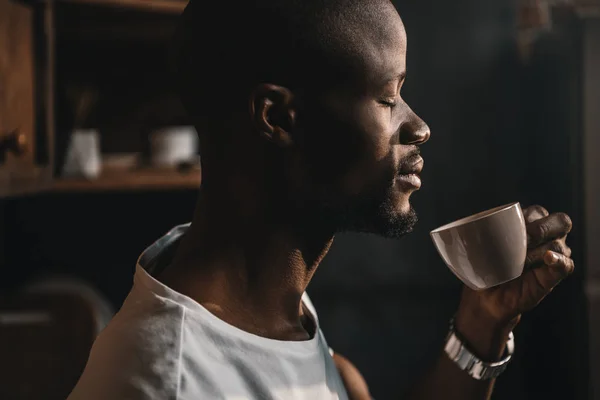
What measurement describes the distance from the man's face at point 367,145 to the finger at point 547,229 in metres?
0.19

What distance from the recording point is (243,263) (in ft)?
2.48

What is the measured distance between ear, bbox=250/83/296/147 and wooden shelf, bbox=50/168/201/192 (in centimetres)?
119

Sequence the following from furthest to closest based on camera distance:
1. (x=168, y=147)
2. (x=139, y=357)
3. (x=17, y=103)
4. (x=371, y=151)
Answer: (x=168, y=147) → (x=17, y=103) → (x=371, y=151) → (x=139, y=357)

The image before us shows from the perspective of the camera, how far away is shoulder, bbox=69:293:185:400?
632mm

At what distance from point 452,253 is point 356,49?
0.26 m

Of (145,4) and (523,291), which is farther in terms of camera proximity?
(145,4)

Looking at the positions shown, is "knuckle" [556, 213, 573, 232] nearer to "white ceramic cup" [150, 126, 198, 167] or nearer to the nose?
the nose

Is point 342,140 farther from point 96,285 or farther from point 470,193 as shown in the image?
point 470,193

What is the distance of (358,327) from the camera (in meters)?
2.66

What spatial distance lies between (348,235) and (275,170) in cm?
189

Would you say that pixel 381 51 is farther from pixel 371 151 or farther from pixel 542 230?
pixel 542 230

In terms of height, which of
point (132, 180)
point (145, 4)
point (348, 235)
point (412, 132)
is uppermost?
point (412, 132)

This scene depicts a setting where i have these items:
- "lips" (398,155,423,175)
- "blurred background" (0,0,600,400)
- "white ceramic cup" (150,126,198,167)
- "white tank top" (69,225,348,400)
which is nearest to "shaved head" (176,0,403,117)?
"lips" (398,155,423,175)

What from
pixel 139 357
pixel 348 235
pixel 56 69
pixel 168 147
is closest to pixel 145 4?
pixel 168 147
